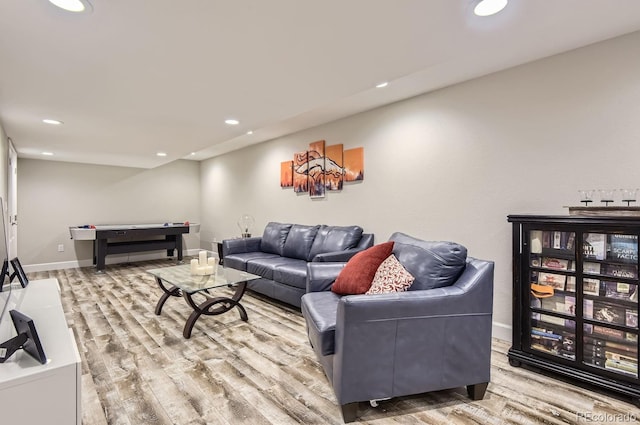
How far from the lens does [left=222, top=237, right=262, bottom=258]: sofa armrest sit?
15.0 feet

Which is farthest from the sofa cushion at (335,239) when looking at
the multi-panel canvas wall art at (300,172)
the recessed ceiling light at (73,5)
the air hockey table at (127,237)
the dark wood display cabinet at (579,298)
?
the air hockey table at (127,237)

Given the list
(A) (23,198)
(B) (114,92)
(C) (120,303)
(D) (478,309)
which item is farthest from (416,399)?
(A) (23,198)

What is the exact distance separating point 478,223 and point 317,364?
1874 mm

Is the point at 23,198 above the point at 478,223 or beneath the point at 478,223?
above

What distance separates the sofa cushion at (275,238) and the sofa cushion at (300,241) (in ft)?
0.37

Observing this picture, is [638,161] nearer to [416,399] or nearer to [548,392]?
[548,392]

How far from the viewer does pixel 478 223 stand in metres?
2.89

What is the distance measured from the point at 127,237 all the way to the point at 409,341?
6041mm

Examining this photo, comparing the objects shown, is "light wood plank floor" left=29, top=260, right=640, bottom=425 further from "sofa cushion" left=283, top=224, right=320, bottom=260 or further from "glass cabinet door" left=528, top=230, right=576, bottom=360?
"sofa cushion" left=283, top=224, right=320, bottom=260

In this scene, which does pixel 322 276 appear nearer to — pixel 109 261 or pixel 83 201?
pixel 109 261

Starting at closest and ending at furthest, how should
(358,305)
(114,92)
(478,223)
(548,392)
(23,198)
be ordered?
(358,305), (548,392), (114,92), (478,223), (23,198)

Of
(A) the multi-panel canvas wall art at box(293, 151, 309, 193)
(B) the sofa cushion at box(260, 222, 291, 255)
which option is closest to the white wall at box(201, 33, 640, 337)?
(A) the multi-panel canvas wall art at box(293, 151, 309, 193)

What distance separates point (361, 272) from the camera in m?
2.38

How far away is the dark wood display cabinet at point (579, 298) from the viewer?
1.94 meters
